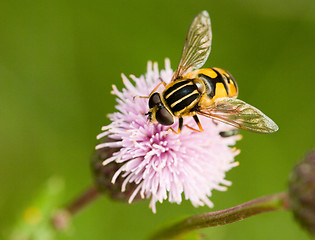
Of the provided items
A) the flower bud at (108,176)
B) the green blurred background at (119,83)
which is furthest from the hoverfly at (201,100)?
the green blurred background at (119,83)

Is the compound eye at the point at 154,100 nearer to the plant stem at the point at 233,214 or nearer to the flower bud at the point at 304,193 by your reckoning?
the plant stem at the point at 233,214

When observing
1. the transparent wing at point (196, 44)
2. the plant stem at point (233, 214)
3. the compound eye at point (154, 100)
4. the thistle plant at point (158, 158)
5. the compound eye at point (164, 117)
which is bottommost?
the plant stem at point (233, 214)

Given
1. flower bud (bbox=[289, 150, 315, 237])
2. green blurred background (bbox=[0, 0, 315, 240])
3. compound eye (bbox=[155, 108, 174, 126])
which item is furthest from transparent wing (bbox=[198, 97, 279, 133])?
green blurred background (bbox=[0, 0, 315, 240])

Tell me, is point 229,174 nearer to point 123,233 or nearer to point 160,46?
point 123,233

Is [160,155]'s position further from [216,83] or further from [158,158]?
[216,83]

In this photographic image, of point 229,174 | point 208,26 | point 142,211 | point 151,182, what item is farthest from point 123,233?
point 208,26

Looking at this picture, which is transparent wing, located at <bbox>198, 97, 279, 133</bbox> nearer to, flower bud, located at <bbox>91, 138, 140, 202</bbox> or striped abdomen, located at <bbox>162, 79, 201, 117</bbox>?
striped abdomen, located at <bbox>162, 79, 201, 117</bbox>

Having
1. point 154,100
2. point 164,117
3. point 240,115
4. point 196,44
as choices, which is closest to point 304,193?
point 240,115
